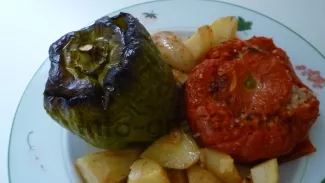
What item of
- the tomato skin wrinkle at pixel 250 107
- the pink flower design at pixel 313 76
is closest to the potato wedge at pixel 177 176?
the tomato skin wrinkle at pixel 250 107

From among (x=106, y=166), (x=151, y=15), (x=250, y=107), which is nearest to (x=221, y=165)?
(x=250, y=107)

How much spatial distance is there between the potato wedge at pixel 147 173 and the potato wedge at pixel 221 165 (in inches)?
5.8

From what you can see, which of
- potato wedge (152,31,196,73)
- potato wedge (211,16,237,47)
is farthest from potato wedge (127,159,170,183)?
potato wedge (211,16,237,47)

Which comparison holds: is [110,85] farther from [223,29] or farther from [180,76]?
[223,29]

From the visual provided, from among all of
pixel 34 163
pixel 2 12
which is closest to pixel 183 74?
pixel 34 163

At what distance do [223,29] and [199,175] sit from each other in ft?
1.92

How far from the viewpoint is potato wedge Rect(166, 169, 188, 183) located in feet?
4.46

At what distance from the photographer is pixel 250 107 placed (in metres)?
1.38

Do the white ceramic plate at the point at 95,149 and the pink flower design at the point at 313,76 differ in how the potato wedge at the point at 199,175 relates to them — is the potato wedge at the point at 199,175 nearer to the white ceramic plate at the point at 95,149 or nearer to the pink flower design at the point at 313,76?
the white ceramic plate at the point at 95,149

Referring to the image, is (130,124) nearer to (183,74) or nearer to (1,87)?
(183,74)

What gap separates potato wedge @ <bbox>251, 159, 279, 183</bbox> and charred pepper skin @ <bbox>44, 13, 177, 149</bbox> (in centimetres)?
34

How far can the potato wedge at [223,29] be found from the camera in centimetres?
163

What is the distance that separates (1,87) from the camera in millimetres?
1925

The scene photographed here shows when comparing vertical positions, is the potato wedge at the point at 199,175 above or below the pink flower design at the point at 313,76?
below
